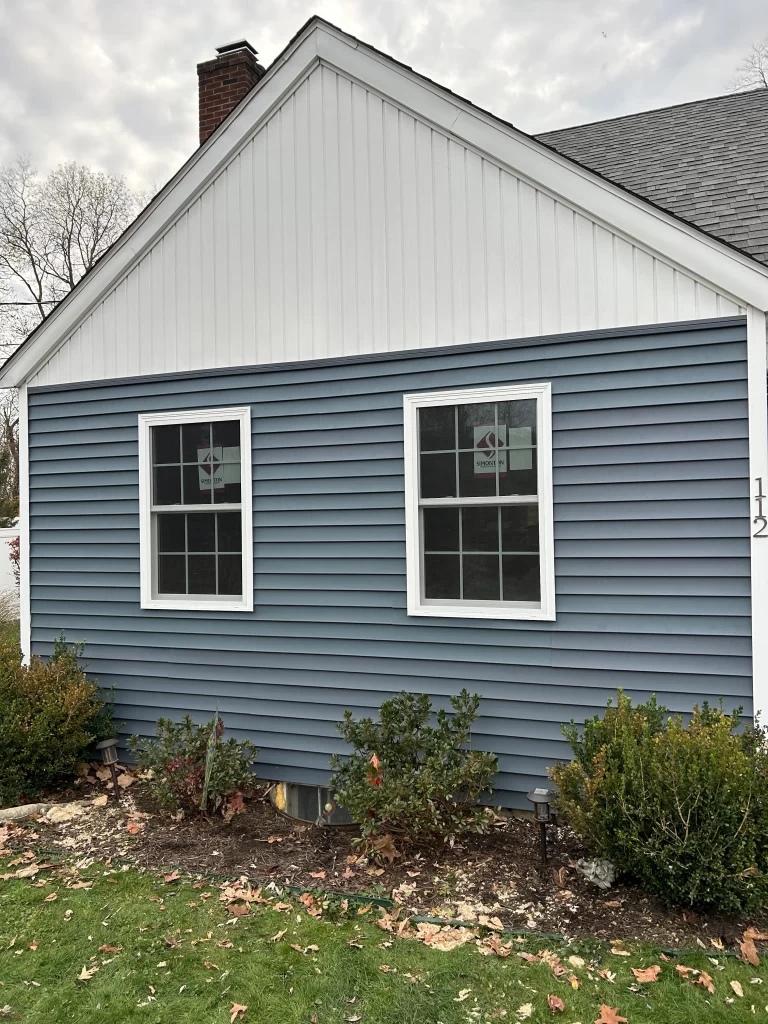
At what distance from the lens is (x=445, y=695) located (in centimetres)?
538

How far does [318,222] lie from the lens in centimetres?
585

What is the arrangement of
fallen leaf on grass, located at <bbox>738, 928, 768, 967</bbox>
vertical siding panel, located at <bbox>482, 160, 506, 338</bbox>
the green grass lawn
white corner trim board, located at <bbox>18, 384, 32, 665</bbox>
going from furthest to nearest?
white corner trim board, located at <bbox>18, 384, 32, 665</bbox> → vertical siding panel, located at <bbox>482, 160, 506, 338</bbox> → fallen leaf on grass, located at <bbox>738, 928, 768, 967</bbox> → the green grass lawn

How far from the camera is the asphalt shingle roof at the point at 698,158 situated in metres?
5.91

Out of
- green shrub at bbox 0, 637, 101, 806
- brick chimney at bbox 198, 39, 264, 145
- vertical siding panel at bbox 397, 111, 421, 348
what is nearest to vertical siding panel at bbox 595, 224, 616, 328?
vertical siding panel at bbox 397, 111, 421, 348

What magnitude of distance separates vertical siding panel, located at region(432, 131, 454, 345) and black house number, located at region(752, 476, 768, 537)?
226 cm

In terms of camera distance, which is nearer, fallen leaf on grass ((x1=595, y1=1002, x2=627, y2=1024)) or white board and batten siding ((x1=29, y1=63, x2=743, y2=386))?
fallen leaf on grass ((x1=595, y1=1002, x2=627, y2=1024))

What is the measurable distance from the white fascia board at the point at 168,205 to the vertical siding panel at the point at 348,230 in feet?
1.59

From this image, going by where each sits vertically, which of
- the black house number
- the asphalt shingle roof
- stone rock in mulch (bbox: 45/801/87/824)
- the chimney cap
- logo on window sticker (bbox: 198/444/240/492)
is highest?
the chimney cap

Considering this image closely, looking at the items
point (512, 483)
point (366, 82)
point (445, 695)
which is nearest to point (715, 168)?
point (366, 82)

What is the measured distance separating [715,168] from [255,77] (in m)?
4.59

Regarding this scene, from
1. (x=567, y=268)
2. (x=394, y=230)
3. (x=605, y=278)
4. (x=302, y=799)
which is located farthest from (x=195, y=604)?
(x=605, y=278)

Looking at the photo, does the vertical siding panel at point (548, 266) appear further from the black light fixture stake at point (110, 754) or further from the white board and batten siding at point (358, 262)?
the black light fixture stake at point (110, 754)

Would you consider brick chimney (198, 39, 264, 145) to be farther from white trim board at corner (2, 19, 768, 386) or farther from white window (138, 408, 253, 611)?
white window (138, 408, 253, 611)

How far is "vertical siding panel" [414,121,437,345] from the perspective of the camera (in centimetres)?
547
